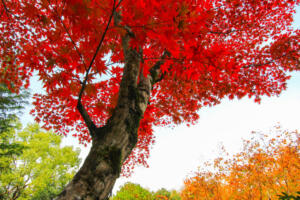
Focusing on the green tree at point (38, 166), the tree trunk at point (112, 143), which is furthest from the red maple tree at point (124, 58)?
the green tree at point (38, 166)

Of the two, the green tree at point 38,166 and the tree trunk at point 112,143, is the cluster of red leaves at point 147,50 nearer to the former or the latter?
the tree trunk at point 112,143

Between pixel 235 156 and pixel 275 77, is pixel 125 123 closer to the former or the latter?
pixel 275 77

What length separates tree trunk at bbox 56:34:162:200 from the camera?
1339mm

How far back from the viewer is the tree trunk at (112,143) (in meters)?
1.34

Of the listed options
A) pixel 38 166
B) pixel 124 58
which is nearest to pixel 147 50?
pixel 124 58

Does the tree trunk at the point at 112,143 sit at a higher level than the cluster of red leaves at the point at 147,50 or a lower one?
lower

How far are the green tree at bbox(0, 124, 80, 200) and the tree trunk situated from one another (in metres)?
17.7

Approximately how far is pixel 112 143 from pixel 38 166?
1998 cm

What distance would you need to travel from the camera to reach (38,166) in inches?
621

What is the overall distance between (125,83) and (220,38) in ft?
18.2

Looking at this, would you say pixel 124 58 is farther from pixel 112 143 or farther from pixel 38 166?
pixel 38 166

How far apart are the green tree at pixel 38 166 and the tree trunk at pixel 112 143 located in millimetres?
17699

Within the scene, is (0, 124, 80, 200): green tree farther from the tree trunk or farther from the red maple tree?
the tree trunk

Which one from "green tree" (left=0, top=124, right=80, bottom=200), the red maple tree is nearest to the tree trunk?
the red maple tree
